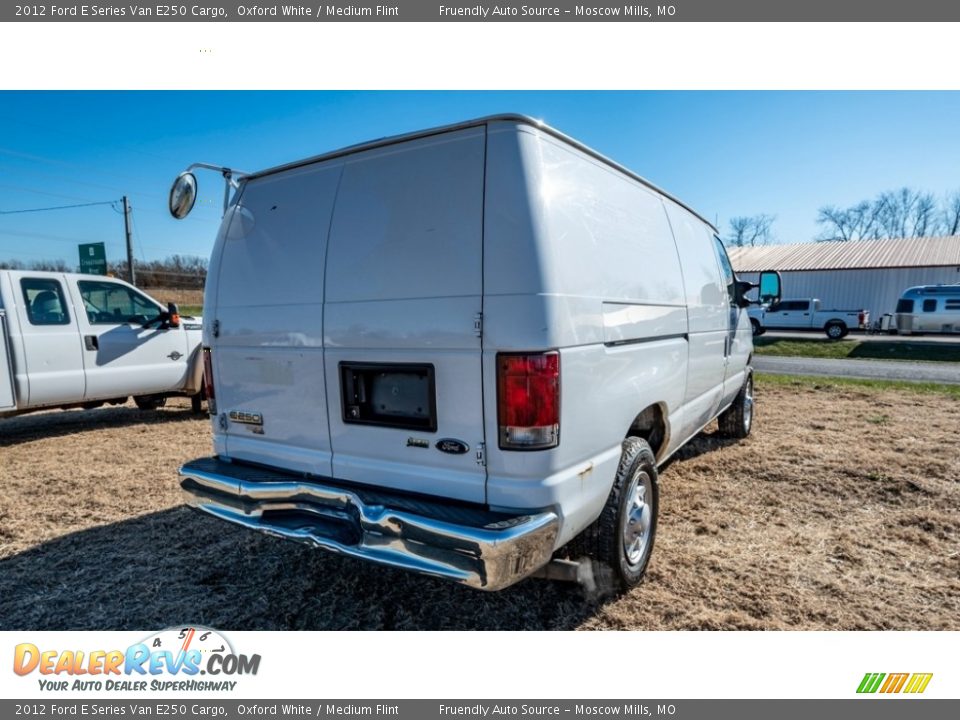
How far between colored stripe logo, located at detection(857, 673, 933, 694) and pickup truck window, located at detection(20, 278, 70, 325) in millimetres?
7978

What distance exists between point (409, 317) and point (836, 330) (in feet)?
85.7

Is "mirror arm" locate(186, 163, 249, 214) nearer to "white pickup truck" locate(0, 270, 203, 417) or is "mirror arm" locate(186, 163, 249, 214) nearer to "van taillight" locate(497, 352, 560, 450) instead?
"van taillight" locate(497, 352, 560, 450)

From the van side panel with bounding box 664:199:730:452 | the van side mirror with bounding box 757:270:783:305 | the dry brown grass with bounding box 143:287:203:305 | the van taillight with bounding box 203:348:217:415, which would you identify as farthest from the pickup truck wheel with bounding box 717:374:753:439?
the dry brown grass with bounding box 143:287:203:305

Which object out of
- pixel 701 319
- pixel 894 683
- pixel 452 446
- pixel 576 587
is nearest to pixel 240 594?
pixel 452 446

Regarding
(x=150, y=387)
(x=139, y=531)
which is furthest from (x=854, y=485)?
(x=150, y=387)

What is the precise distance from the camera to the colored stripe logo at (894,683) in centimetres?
229

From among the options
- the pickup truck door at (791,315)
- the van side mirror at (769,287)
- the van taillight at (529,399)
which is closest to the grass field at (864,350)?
the pickup truck door at (791,315)

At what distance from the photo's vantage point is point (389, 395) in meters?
2.53

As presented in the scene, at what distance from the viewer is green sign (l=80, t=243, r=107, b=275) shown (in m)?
24.6

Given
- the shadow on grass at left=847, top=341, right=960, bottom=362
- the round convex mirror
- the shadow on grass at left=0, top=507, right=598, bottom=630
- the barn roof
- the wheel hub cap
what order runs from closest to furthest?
the shadow on grass at left=0, top=507, right=598, bottom=630 < the wheel hub cap < the round convex mirror < the shadow on grass at left=847, top=341, right=960, bottom=362 < the barn roof

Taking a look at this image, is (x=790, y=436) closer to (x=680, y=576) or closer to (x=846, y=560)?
(x=846, y=560)

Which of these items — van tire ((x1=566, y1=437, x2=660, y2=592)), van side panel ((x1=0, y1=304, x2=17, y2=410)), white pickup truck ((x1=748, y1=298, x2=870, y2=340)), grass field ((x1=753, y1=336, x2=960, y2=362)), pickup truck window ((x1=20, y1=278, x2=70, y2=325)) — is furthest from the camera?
white pickup truck ((x1=748, y1=298, x2=870, y2=340))

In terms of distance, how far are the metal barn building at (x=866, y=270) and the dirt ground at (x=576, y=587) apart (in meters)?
28.3

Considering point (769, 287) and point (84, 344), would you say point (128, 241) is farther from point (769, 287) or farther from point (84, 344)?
point (769, 287)
